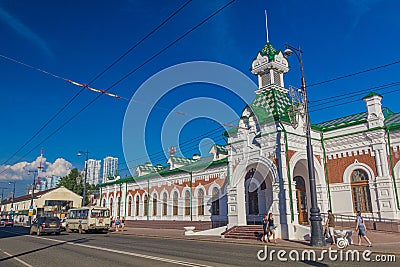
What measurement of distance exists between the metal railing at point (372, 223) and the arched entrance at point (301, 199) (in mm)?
1477

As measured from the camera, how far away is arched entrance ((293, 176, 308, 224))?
20984 millimetres

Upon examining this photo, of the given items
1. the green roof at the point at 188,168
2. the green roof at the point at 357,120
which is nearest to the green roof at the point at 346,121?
the green roof at the point at 357,120

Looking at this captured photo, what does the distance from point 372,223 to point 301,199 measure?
4.42m

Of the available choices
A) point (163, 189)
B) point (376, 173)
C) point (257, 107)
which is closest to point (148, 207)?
point (163, 189)

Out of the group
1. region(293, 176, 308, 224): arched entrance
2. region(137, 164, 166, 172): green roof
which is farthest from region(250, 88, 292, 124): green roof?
region(137, 164, 166, 172): green roof

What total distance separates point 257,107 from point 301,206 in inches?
284

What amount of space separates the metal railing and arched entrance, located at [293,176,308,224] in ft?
4.85

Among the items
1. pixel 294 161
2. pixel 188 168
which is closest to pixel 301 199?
pixel 294 161

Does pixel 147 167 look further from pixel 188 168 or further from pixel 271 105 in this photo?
pixel 271 105

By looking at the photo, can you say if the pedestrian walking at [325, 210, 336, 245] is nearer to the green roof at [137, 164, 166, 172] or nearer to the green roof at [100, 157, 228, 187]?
the green roof at [100, 157, 228, 187]

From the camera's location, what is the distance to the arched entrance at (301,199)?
21.0m

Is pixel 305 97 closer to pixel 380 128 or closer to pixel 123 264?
pixel 380 128

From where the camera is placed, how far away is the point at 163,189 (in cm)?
3391

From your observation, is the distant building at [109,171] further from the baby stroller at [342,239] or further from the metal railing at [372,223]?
the baby stroller at [342,239]
